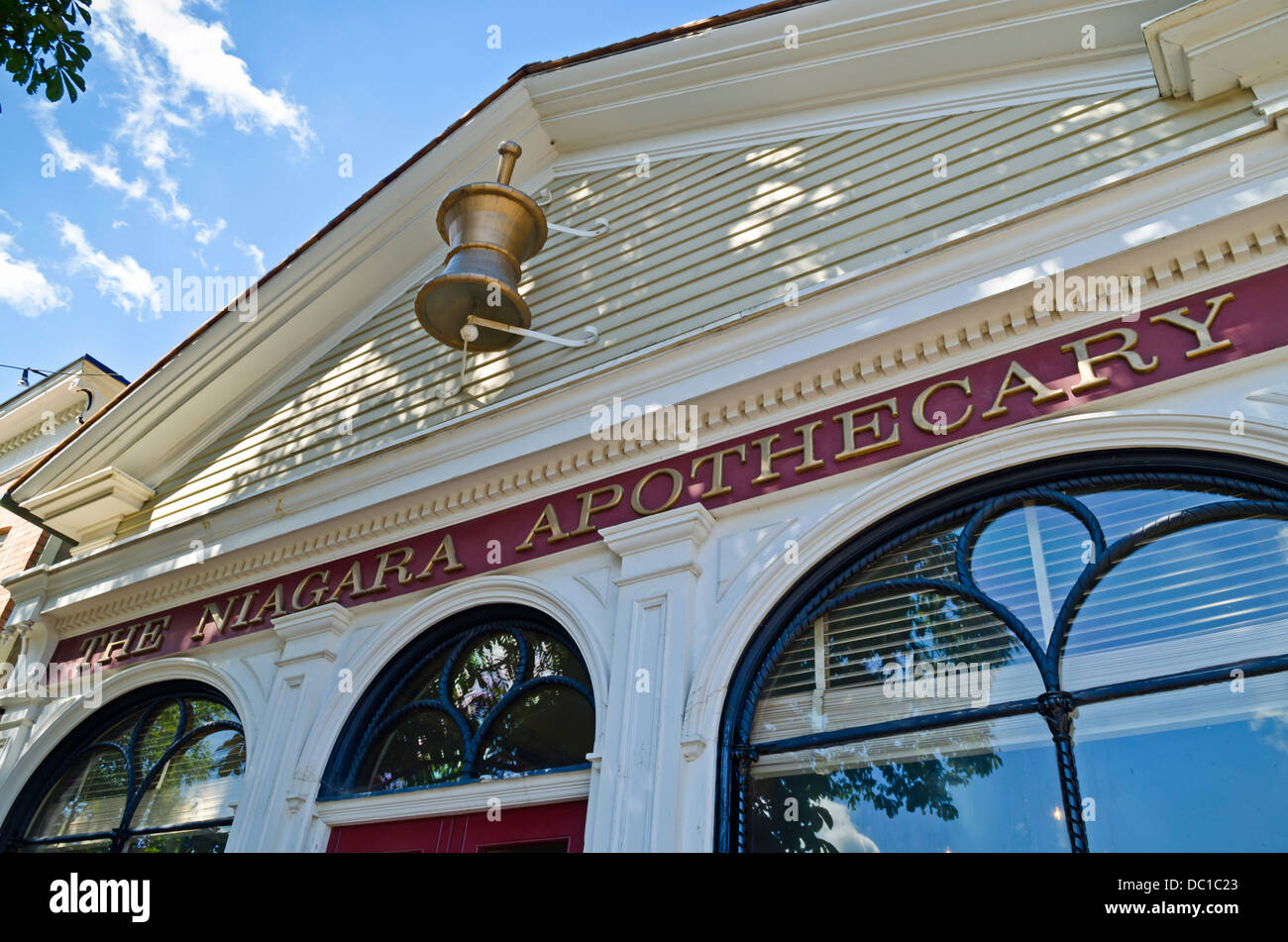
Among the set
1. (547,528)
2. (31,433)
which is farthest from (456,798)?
(31,433)

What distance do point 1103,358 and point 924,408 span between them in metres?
0.80

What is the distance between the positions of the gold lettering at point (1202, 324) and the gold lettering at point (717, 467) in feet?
6.54

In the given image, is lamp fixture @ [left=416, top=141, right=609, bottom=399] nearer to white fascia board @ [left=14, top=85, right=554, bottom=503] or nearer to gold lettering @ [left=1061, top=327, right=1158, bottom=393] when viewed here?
white fascia board @ [left=14, top=85, right=554, bottom=503]

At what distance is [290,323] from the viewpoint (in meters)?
8.79

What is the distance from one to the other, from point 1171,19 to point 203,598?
22.2 ft

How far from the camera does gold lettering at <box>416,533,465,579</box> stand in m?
6.23

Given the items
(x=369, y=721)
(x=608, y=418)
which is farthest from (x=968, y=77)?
(x=369, y=721)

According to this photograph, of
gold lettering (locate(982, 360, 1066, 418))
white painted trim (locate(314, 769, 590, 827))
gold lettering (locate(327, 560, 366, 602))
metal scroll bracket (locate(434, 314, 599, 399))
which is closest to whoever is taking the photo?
gold lettering (locate(982, 360, 1066, 418))

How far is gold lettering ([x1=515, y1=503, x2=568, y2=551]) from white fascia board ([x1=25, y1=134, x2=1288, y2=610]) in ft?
0.74

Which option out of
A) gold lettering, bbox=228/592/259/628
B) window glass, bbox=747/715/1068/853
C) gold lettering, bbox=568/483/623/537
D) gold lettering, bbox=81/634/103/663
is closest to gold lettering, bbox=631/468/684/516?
gold lettering, bbox=568/483/623/537

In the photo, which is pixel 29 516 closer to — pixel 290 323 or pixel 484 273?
pixel 290 323

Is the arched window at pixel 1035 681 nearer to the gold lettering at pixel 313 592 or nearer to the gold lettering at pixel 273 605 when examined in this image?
the gold lettering at pixel 313 592

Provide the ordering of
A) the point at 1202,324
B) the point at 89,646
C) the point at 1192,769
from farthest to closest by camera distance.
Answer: the point at 89,646 < the point at 1202,324 < the point at 1192,769
